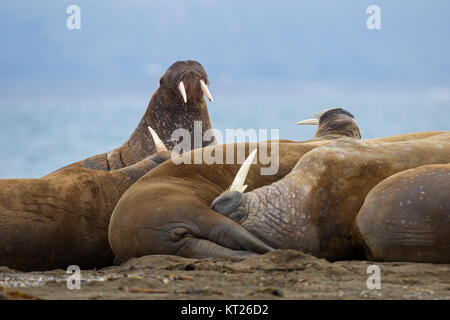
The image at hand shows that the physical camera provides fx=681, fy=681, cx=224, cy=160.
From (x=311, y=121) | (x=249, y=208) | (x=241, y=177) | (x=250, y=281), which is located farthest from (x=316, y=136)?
(x=250, y=281)

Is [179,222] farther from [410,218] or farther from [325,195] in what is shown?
[410,218]

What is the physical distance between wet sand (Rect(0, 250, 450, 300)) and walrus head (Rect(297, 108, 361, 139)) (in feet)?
11.7

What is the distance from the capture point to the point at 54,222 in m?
5.92

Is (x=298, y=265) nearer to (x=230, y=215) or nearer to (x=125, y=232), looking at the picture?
(x=230, y=215)

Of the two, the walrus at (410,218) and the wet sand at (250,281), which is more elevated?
the walrus at (410,218)

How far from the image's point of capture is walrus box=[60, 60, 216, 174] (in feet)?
31.7

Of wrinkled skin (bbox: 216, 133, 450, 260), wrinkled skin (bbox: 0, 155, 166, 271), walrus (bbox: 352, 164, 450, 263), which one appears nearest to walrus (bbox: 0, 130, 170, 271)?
wrinkled skin (bbox: 0, 155, 166, 271)

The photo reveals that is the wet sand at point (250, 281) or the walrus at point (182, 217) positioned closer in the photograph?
Answer: the wet sand at point (250, 281)

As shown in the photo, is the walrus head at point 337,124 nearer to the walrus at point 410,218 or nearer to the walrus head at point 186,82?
the walrus head at point 186,82

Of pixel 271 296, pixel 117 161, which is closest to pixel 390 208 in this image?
pixel 271 296

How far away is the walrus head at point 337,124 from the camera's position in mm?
8109

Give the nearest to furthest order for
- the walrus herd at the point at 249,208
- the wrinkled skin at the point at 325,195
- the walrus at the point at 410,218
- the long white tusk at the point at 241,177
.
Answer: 1. the walrus at the point at 410,218
2. the walrus herd at the point at 249,208
3. the wrinkled skin at the point at 325,195
4. the long white tusk at the point at 241,177

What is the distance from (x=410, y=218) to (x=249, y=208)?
4.21 ft

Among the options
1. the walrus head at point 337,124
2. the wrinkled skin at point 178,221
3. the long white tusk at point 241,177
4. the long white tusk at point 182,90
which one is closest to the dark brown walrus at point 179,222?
the wrinkled skin at point 178,221
